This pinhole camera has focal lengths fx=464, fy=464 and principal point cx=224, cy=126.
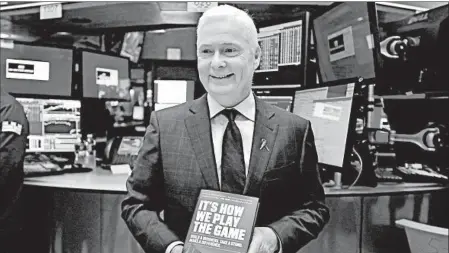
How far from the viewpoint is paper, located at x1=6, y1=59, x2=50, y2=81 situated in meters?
2.90

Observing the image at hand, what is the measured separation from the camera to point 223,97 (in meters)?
1.26

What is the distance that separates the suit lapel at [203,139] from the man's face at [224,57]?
0.09 meters

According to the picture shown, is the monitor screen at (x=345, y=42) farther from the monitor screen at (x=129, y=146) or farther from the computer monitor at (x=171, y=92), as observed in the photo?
the monitor screen at (x=129, y=146)

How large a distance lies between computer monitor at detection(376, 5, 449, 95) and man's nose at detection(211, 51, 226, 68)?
56.0 inches

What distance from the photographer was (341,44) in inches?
93.9

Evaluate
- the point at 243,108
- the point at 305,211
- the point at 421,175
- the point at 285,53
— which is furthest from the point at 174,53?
the point at 305,211

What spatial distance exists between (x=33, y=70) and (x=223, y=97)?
2.09 m

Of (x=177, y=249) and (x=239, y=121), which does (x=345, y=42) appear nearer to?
(x=239, y=121)

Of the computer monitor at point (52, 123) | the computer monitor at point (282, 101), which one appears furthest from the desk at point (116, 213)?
the computer monitor at point (282, 101)

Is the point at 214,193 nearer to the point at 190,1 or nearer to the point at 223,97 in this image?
the point at 223,97

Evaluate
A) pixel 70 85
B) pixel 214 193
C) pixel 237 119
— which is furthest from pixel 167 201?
pixel 70 85

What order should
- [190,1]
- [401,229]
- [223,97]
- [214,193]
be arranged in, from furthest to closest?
[190,1] < [401,229] < [223,97] < [214,193]

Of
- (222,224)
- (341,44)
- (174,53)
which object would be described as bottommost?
(222,224)

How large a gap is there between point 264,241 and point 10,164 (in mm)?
1610
